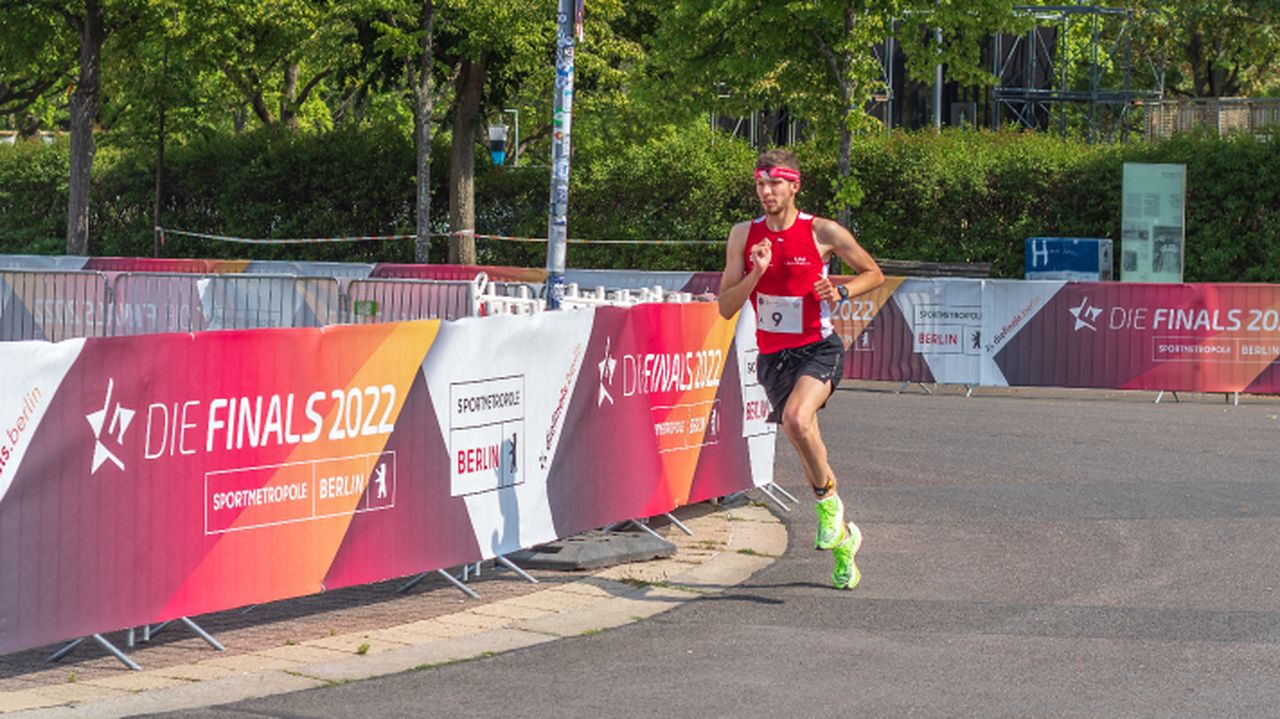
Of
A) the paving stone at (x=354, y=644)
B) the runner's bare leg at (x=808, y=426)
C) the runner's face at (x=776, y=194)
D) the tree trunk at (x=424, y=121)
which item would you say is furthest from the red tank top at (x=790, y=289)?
the tree trunk at (x=424, y=121)

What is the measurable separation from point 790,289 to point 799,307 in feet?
0.33

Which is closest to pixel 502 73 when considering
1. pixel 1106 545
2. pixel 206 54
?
pixel 206 54

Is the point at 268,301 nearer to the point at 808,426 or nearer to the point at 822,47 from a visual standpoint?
the point at 808,426

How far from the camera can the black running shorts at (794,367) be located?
31.3ft

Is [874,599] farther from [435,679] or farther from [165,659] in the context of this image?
[165,659]

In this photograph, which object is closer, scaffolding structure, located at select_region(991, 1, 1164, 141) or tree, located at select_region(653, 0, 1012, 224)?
tree, located at select_region(653, 0, 1012, 224)

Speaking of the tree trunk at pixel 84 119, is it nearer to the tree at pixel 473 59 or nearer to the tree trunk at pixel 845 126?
the tree at pixel 473 59

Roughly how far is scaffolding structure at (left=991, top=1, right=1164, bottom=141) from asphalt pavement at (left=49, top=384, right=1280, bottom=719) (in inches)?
1361

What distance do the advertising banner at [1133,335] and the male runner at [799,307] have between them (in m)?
13.2

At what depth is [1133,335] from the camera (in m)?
22.2

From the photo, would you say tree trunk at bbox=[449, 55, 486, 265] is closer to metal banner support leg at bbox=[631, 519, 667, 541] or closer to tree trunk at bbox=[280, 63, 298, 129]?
tree trunk at bbox=[280, 63, 298, 129]

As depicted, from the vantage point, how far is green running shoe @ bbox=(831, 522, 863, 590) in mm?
9414

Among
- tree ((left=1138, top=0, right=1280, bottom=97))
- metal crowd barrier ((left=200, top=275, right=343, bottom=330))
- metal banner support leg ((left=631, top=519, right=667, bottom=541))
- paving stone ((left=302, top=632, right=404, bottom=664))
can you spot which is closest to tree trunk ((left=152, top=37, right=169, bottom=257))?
metal crowd barrier ((left=200, top=275, right=343, bottom=330))

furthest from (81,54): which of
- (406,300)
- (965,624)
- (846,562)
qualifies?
(965,624)
